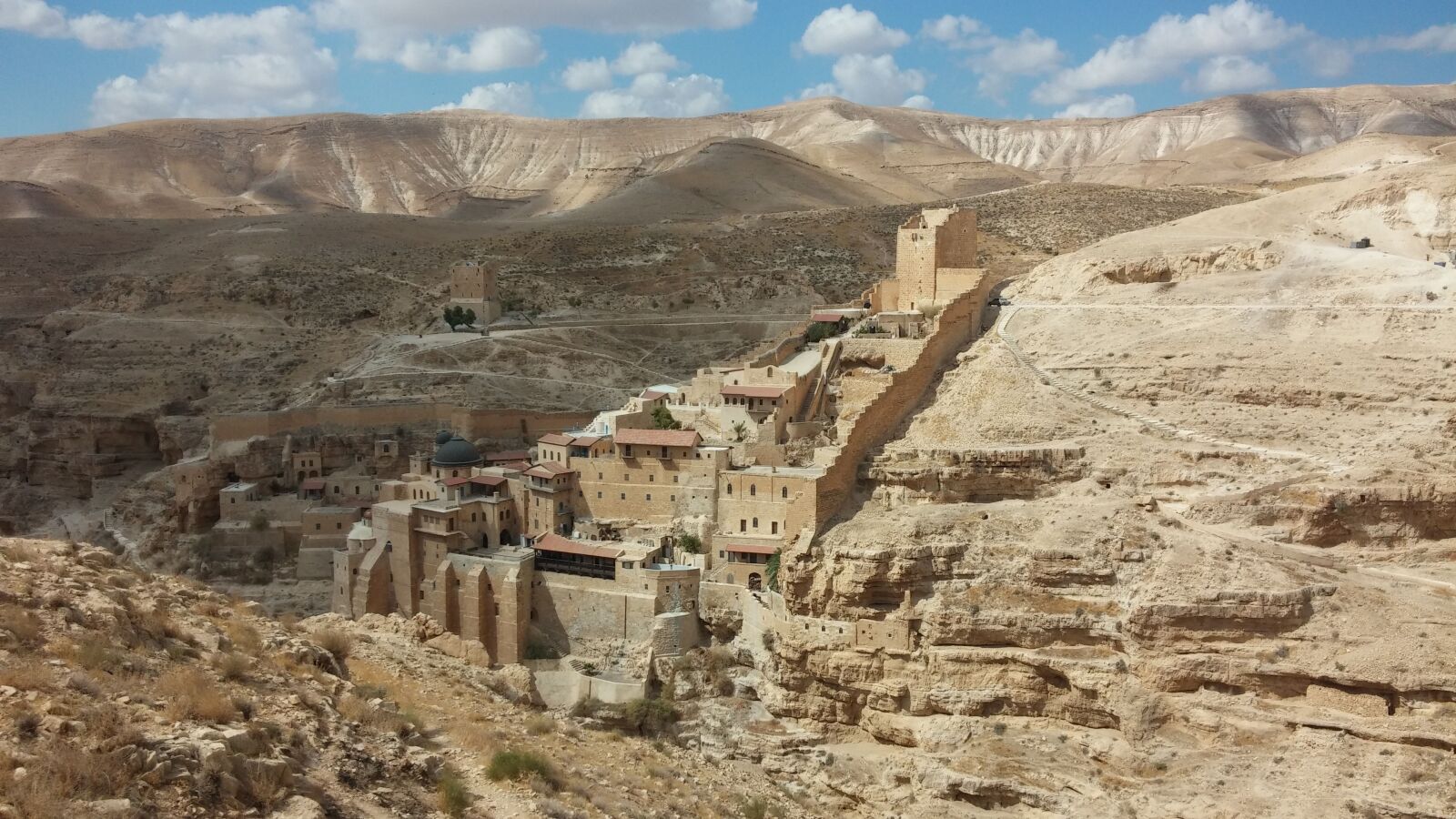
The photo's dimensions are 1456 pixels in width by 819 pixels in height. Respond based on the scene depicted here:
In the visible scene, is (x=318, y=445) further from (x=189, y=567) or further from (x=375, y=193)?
(x=375, y=193)

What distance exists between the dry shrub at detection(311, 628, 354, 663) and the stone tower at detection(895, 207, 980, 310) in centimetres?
2328

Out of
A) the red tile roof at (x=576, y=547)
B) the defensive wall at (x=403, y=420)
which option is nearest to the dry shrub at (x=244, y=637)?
the red tile roof at (x=576, y=547)

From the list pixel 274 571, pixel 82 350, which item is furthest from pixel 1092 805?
pixel 82 350

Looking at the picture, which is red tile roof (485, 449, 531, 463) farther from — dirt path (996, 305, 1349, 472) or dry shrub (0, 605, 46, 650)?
dry shrub (0, 605, 46, 650)

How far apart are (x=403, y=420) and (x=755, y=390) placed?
638 inches

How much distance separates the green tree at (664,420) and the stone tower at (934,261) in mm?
8988

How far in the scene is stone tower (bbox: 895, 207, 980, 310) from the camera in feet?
112

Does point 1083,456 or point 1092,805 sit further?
point 1083,456

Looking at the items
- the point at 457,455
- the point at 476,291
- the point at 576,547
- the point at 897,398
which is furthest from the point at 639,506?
the point at 476,291

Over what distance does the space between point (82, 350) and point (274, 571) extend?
28.4 meters

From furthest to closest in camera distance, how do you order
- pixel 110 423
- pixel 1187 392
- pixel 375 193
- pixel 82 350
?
pixel 375 193, pixel 82 350, pixel 110 423, pixel 1187 392

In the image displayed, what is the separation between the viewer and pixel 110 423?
4731cm

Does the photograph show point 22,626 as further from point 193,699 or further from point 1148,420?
point 1148,420

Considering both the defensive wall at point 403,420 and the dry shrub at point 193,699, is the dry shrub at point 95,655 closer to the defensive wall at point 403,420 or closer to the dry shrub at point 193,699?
the dry shrub at point 193,699
